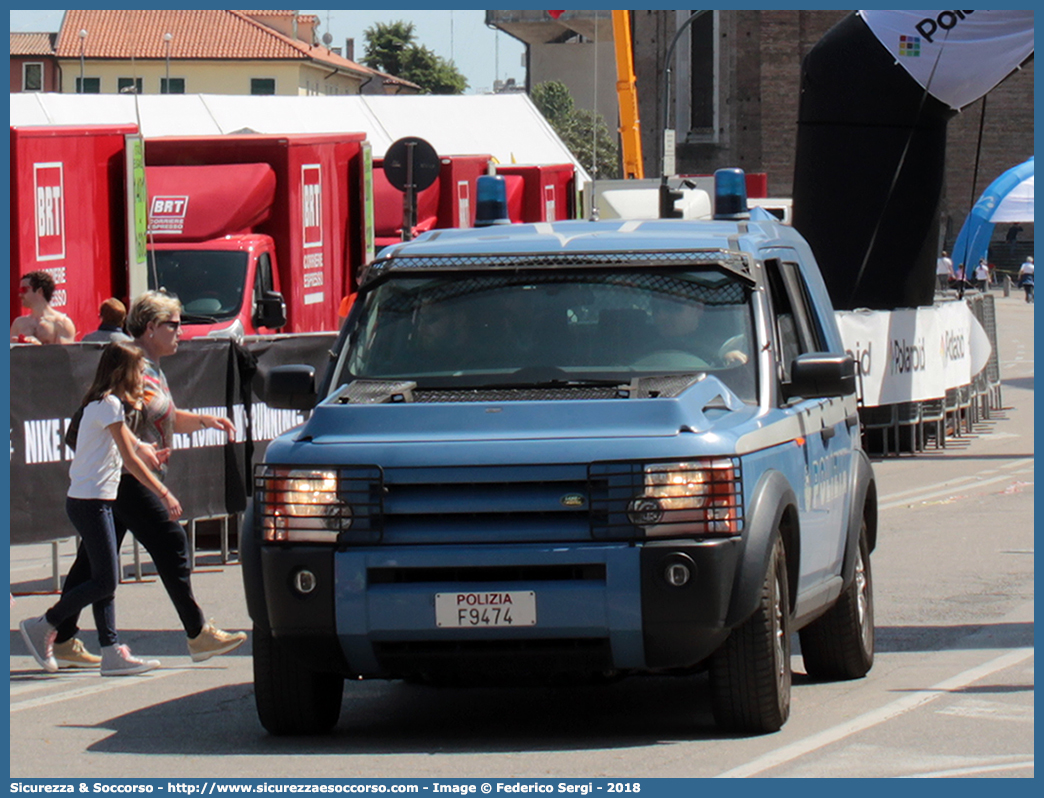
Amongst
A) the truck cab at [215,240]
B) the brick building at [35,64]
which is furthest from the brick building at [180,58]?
the truck cab at [215,240]

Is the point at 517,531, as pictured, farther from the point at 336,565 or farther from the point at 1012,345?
the point at 1012,345

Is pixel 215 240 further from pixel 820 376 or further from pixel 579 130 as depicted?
pixel 579 130

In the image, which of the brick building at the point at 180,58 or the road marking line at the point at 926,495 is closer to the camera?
the road marking line at the point at 926,495

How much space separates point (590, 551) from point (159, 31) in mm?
125926

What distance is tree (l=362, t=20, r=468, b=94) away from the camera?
151125 millimetres

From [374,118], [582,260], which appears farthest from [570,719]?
[374,118]

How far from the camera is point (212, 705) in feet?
27.7

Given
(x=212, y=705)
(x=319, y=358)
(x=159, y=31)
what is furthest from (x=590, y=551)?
(x=159, y=31)

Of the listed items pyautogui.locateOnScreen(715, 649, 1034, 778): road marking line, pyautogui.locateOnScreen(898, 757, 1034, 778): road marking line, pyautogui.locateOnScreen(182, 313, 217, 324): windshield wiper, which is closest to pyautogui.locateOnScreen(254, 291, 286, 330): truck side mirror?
Answer: pyautogui.locateOnScreen(182, 313, 217, 324): windshield wiper

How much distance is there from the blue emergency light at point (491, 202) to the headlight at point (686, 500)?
2917 millimetres

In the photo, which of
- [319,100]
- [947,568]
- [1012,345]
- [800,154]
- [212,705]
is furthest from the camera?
[1012,345]

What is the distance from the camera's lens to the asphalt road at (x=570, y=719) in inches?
269

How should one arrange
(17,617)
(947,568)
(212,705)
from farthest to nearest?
(947,568), (17,617), (212,705)

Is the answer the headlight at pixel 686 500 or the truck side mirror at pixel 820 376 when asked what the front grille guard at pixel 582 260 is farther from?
the headlight at pixel 686 500
